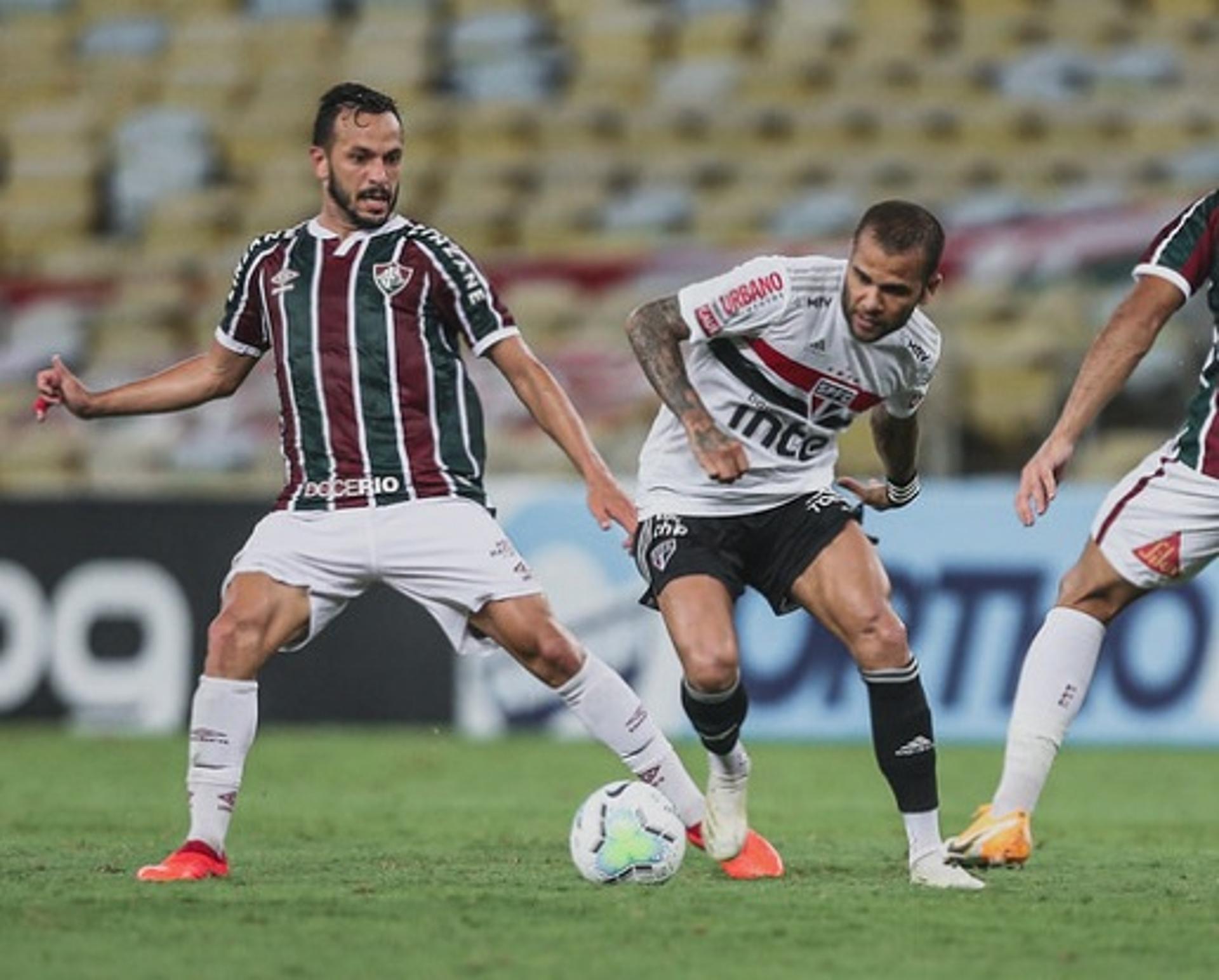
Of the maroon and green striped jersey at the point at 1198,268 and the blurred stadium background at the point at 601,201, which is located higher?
the blurred stadium background at the point at 601,201

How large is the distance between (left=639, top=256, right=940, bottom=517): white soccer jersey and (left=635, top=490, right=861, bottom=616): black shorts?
4cm

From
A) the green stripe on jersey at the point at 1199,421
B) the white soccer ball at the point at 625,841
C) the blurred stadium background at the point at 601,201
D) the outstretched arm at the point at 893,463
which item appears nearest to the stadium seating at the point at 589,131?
the blurred stadium background at the point at 601,201

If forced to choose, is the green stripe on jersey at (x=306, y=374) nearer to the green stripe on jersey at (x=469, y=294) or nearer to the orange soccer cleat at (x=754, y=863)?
the green stripe on jersey at (x=469, y=294)

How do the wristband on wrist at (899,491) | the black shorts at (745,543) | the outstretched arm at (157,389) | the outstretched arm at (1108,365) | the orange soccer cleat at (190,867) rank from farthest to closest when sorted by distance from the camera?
the wristband on wrist at (899,491)
the outstretched arm at (157,389)
the black shorts at (745,543)
the orange soccer cleat at (190,867)
the outstretched arm at (1108,365)

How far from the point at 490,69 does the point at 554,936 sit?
14167 millimetres

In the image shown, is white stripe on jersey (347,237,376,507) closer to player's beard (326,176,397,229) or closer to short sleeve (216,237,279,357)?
player's beard (326,176,397,229)

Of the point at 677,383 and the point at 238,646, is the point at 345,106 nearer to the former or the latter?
the point at 677,383

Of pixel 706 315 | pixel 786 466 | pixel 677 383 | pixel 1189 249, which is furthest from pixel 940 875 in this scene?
pixel 1189 249

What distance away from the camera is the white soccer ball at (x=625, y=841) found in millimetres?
7410

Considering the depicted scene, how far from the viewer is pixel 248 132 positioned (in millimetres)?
19844

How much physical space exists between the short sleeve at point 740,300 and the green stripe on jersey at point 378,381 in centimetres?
84

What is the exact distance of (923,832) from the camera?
7.53 m

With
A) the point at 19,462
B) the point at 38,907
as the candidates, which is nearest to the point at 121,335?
the point at 19,462

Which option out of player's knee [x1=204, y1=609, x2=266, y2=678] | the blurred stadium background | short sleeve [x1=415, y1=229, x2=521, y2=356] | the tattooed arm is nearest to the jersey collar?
short sleeve [x1=415, y1=229, x2=521, y2=356]
